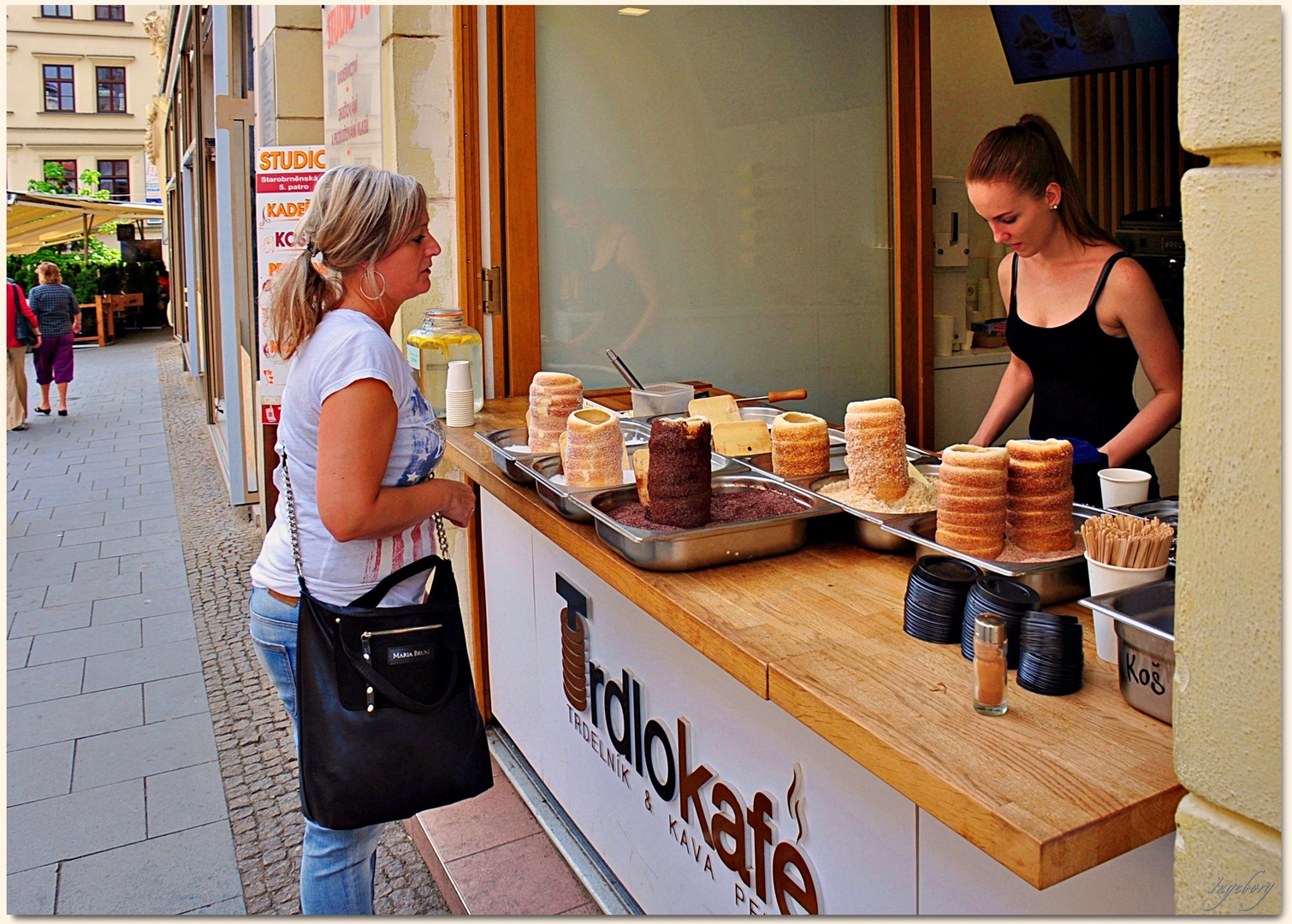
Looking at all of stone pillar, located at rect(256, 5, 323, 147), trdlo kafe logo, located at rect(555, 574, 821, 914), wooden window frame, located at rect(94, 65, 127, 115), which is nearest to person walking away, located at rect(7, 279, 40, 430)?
stone pillar, located at rect(256, 5, 323, 147)

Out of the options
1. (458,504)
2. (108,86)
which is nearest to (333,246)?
(458,504)

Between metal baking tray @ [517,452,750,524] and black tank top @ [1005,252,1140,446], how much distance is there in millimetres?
1192

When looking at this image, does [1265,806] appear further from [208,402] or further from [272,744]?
[208,402]

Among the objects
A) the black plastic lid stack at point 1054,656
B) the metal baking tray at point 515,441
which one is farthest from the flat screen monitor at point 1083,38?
the black plastic lid stack at point 1054,656

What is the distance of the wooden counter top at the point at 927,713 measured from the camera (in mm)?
1290

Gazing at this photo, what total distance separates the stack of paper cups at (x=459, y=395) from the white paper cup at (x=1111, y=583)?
2.56m

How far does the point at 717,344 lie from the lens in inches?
186

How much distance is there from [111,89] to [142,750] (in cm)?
4331

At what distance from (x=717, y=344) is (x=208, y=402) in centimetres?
972

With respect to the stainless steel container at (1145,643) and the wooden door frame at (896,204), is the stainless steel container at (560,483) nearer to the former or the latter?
the stainless steel container at (1145,643)

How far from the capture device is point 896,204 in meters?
5.00

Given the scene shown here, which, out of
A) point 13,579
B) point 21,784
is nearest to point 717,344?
point 21,784

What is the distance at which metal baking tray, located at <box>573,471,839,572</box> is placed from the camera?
7.33 ft

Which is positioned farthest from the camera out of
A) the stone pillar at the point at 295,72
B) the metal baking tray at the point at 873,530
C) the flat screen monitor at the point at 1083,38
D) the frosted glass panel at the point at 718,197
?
the stone pillar at the point at 295,72
